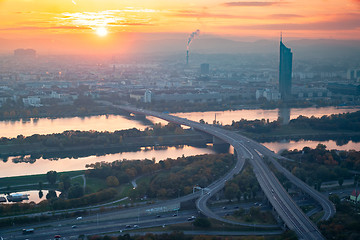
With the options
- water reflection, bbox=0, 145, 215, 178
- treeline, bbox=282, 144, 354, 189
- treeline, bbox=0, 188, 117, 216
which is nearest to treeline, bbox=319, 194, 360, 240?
treeline, bbox=282, 144, 354, 189

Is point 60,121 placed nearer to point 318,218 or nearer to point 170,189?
point 170,189

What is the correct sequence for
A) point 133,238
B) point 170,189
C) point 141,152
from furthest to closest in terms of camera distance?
1. point 141,152
2. point 170,189
3. point 133,238

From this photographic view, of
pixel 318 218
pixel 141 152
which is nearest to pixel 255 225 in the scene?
pixel 318 218

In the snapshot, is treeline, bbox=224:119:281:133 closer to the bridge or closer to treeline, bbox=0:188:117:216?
the bridge

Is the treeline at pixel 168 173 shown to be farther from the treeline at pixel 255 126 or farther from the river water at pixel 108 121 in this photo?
the river water at pixel 108 121

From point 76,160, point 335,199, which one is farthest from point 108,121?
point 335,199
